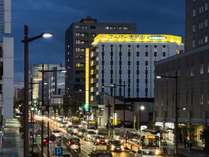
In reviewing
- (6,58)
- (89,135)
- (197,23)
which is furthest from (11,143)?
(197,23)

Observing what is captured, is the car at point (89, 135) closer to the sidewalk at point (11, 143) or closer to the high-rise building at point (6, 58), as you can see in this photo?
the sidewalk at point (11, 143)

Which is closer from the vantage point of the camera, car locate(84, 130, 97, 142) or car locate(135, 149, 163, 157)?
car locate(135, 149, 163, 157)

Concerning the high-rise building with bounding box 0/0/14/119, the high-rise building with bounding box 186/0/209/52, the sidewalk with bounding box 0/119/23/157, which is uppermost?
the high-rise building with bounding box 186/0/209/52

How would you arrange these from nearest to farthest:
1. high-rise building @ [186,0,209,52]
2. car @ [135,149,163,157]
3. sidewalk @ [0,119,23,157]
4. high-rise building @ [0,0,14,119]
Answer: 1. high-rise building @ [0,0,14,119]
2. sidewalk @ [0,119,23,157]
3. car @ [135,149,163,157]
4. high-rise building @ [186,0,209,52]

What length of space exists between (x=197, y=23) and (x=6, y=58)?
8972 cm

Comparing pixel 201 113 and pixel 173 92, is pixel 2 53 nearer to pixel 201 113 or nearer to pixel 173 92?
pixel 201 113

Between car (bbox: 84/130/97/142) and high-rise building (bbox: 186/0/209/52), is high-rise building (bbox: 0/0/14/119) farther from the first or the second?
high-rise building (bbox: 186/0/209/52)

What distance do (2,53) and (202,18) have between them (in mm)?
86779

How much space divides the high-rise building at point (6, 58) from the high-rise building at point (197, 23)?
83915 millimetres

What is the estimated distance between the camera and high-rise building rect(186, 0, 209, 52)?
12062 cm

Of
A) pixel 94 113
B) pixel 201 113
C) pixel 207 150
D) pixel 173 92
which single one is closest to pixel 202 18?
pixel 173 92

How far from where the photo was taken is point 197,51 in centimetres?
9712

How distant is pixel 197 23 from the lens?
125 meters

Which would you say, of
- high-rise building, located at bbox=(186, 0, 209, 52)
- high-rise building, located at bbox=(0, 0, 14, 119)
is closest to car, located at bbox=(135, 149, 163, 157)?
high-rise building, located at bbox=(0, 0, 14, 119)
